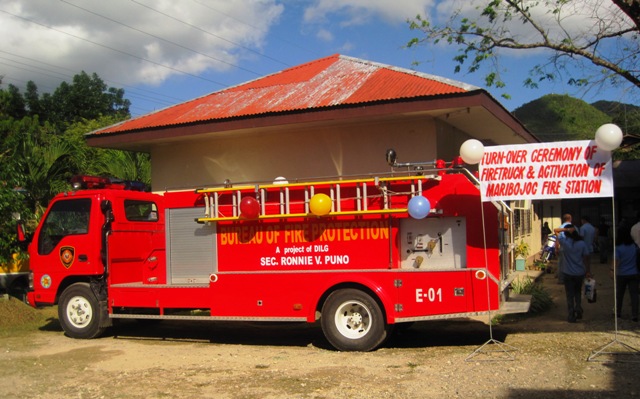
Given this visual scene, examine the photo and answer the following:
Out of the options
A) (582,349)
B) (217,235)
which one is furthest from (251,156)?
(582,349)

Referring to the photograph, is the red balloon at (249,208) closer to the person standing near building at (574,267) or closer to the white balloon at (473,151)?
the white balloon at (473,151)

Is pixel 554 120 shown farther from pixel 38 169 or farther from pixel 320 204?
pixel 320 204

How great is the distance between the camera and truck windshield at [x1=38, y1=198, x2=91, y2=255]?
10.6 metres

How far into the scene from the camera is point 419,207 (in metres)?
8.15

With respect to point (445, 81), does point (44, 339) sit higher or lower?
lower

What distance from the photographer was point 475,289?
8148 millimetres

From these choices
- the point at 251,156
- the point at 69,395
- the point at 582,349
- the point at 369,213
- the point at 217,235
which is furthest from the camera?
the point at 251,156

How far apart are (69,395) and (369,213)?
14.7 ft

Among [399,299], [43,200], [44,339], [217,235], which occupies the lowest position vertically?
[44,339]

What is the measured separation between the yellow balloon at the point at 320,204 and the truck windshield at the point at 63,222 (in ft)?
14.1

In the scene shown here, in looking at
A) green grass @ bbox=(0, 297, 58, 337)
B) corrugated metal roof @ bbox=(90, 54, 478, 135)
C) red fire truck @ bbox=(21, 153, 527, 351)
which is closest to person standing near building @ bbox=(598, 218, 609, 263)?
corrugated metal roof @ bbox=(90, 54, 478, 135)

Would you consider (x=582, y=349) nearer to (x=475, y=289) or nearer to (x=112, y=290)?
(x=475, y=289)

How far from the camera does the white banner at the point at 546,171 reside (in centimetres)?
773

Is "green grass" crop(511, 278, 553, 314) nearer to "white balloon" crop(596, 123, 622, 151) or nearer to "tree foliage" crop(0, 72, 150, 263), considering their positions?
"white balloon" crop(596, 123, 622, 151)
